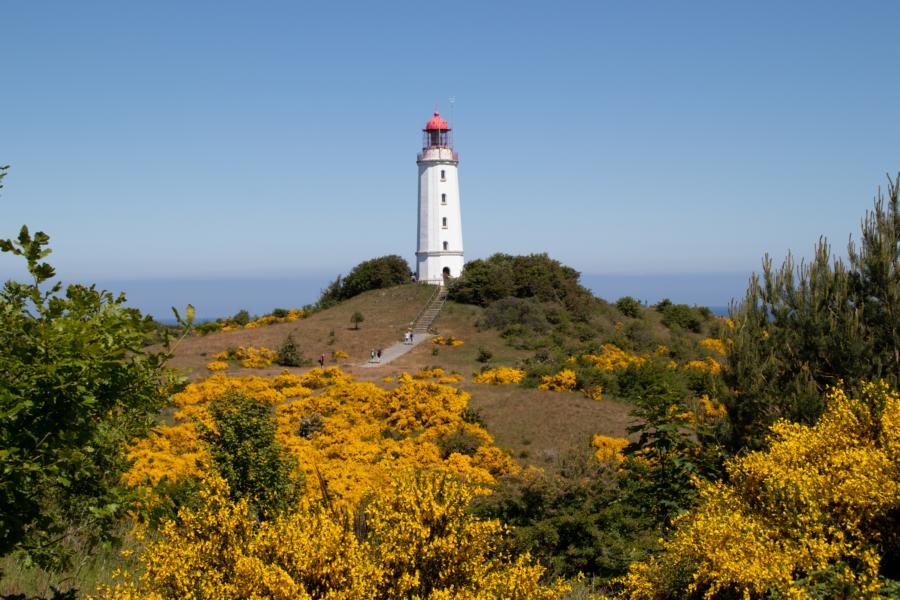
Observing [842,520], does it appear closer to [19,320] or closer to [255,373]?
[19,320]

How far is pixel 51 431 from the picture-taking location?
6289mm

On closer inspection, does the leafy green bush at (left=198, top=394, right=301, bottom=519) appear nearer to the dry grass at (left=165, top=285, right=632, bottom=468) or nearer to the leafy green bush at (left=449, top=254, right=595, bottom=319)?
the dry grass at (left=165, top=285, right=632, bottom=468)

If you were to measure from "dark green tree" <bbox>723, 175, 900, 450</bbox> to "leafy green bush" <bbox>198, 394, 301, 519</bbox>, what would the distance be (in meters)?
10.9

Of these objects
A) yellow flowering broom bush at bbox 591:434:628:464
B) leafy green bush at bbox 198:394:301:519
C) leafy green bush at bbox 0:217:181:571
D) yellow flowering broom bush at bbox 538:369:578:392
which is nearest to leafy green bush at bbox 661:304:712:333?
yellow flowering broom bush at bbox 538:369:578:392

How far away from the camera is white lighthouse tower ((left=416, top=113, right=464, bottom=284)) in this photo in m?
52.6

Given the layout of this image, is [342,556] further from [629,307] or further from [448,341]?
[629,307]

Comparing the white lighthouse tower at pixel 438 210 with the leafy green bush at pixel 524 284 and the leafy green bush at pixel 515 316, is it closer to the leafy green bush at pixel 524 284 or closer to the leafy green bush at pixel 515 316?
the leafy green bush at pixel 524 284

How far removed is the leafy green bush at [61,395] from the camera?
6.00m

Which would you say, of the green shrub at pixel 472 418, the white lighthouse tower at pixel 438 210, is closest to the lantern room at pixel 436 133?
the white lighthouse tower at pixel 438 210

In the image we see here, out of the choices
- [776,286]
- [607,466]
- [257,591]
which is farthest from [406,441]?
[257,591]

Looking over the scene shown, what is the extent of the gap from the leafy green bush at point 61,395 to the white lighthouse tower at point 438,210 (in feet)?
151

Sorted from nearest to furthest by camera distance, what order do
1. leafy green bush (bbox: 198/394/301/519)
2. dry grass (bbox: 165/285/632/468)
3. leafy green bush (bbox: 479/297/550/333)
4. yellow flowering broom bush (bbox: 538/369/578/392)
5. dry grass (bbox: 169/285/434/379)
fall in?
leafy green bush (bbox: 198/394/301/519) → dry grass (bbox: 165/285/632/468) → yellow flowering broom bush (bbox: 538/369/578/392) → dry grass (bbox: 169/285/434/379) → leafy green bush (bbox: 479/297/550/333)

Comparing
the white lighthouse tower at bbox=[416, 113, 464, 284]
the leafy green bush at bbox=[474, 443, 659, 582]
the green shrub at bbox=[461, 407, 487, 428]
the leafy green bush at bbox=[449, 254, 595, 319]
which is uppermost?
the white lighthouse tower at bbox=[416, 113, 464, 284]

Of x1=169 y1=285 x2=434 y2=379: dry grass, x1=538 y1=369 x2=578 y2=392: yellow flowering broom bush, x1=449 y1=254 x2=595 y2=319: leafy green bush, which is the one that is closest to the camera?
x1=538 y1=369 x2=578 y2=392: yellow flowering broom bush
